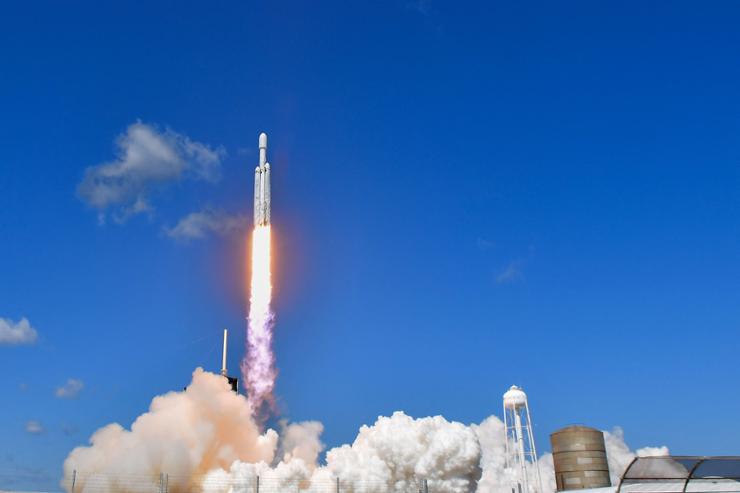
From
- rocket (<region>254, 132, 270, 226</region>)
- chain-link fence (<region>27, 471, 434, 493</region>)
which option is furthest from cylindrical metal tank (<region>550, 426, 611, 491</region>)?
rocket (<region>254, 132, 270, 226</region>)

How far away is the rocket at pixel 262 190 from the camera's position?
7720cm

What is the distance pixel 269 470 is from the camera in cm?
7269

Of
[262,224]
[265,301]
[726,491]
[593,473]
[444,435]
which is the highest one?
[262,224]

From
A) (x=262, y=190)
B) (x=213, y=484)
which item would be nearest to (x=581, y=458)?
(x=213, y=484)

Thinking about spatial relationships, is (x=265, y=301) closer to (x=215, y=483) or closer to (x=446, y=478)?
(x=215, y=483)

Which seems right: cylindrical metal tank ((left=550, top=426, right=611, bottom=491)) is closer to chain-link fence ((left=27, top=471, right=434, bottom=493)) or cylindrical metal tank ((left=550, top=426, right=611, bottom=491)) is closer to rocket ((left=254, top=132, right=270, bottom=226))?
chain-link fence ((left=27, top=471, right=434, bottom=493))

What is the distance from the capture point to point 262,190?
3091 inches

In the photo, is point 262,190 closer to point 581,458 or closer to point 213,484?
point 213,484

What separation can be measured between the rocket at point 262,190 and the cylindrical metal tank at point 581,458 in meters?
36.7

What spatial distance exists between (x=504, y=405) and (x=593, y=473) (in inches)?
796

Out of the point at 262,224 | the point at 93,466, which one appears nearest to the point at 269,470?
the point at 93,466

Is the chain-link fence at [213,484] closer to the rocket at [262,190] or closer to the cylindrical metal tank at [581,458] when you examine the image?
the cylindrical metal tank at [581,458]

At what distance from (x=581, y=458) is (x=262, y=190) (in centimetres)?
4147

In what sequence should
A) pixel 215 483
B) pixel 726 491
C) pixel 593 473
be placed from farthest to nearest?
pixel 215 483
pixel 593 473
pixel 726 491
